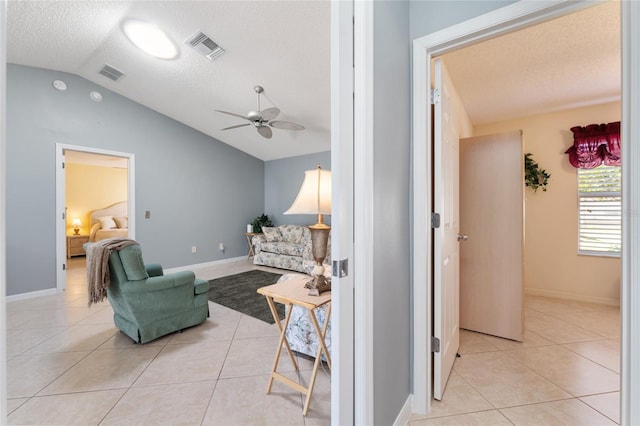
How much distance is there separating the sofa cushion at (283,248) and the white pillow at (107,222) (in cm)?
432

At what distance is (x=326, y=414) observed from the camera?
5.00 feet

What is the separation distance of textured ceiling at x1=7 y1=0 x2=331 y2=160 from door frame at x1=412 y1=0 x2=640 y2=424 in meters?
1.46

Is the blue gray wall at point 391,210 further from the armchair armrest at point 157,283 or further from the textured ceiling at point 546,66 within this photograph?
the armchair armrest at point 157,283

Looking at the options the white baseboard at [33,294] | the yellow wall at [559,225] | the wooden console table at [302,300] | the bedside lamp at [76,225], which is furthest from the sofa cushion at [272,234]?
the bedside lamp at [76,225]

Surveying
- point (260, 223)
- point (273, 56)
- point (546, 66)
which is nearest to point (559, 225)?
point (546, 66)

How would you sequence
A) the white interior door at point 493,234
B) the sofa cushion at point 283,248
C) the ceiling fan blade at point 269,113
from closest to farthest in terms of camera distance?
the white interior door at point 493,234, the ceiling fan blade at point 269,113, the sofa cushion at point 283,248

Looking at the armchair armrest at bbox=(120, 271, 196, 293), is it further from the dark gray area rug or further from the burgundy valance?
the burgundy valance

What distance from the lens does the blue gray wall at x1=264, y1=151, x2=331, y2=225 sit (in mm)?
6012

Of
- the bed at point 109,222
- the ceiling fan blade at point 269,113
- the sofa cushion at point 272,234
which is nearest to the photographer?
the ceiling fan blade at point 269,113

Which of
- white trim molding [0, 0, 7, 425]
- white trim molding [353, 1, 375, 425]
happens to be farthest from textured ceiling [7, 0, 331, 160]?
white trim molding [0, 0, 7, 425]
